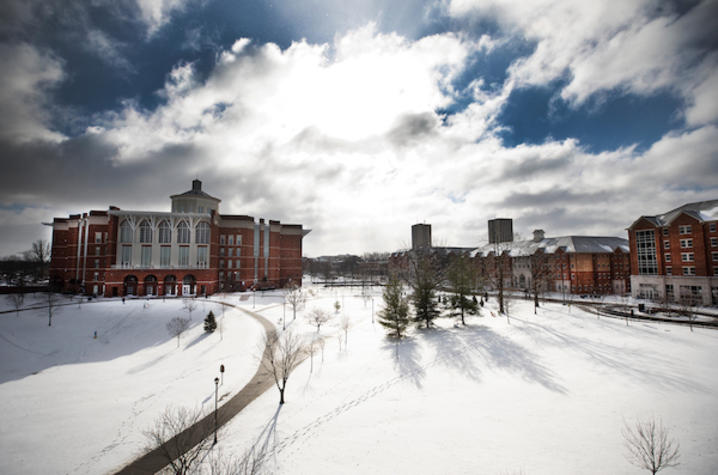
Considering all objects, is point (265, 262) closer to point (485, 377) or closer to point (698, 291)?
point (485, 377)

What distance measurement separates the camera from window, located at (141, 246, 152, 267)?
5200cm

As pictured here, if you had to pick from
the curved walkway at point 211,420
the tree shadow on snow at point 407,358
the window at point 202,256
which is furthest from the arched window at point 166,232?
the tree shadow on snow at point 407,358

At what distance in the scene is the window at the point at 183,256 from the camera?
53.5 metres

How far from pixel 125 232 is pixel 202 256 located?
13493 millimetres

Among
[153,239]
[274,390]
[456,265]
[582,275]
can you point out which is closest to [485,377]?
[274,390]

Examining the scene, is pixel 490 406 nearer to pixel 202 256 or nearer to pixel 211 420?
pixel 211 420

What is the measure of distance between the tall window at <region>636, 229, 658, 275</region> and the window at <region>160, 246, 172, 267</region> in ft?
266

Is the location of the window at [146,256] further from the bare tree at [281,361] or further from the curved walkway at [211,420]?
the curved walkway at [211,420]

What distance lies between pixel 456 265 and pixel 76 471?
1313 inches

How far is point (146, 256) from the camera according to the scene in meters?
52.2

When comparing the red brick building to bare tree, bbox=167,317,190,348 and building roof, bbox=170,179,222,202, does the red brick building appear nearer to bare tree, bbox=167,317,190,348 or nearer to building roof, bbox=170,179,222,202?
building roof, bbox=170,179,222,202

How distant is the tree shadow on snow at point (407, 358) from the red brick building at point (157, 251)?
40.8m

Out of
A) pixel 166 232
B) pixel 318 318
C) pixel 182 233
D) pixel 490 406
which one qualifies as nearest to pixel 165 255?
pixel 166 232

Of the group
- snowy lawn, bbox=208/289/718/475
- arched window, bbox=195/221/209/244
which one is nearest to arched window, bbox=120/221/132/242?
arched window, bbox=195/221/209/244
